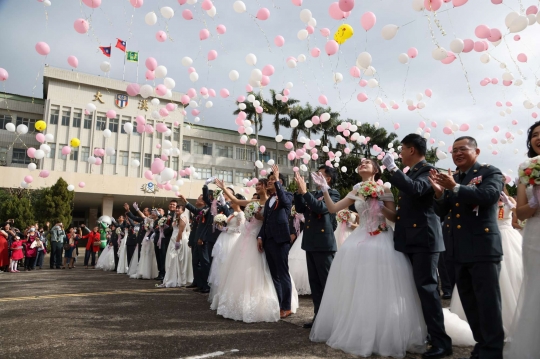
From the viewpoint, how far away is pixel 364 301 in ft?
12.5

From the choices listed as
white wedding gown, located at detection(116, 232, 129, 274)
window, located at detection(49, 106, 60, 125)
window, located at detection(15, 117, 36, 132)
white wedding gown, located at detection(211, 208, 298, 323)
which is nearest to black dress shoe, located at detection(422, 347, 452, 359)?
white wedding gown, located at detection(211, 208, 298, 323)

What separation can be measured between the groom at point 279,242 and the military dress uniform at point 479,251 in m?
2.44

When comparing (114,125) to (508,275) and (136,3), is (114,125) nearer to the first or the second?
(136,3)

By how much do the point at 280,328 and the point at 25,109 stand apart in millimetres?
44671

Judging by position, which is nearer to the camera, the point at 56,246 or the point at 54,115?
the point at 56,246

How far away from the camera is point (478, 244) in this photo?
3301 millimetres

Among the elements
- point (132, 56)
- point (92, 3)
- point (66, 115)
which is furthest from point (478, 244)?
point (66, 115)

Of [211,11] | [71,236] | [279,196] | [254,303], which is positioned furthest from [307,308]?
[71,236]

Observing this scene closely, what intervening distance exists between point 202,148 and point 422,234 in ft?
157

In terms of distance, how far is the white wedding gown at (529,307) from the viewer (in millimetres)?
2951

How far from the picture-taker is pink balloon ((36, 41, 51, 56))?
869 centimetres

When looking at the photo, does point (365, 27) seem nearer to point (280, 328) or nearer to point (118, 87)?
point (280, 328)

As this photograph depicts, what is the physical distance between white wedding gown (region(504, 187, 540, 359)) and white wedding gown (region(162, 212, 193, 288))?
7.52 m

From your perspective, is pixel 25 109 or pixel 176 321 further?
pixel 25 109
